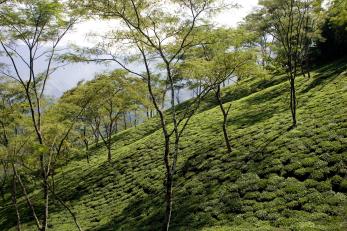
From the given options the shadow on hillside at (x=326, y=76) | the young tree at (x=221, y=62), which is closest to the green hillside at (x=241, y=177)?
the shadow on hillside at (x=326, y=76)

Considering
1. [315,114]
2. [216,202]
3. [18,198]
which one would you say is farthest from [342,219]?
[18,198]

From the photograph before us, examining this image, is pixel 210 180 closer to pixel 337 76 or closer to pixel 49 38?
pixel 49 38

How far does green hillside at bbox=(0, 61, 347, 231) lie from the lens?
90.0 ft

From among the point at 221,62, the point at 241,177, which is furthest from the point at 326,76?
the point at 241,177

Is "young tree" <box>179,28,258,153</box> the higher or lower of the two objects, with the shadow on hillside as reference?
higher

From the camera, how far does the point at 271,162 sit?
34.5 meters

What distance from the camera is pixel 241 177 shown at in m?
34.4

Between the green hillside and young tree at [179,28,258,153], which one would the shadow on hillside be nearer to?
the green hillside

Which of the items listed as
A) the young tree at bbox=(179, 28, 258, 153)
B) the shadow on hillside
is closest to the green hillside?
the shadow on hillside

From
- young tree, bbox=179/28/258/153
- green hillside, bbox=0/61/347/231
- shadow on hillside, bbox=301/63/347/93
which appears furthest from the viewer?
shadow on hillside, bbox=301/63/347/93

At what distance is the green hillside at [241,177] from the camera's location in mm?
27438

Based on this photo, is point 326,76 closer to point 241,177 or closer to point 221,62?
point 221,62

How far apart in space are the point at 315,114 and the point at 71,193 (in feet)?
114

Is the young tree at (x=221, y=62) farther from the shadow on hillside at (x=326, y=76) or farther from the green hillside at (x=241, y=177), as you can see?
the shadow on hillside at (x=326, y=76)
